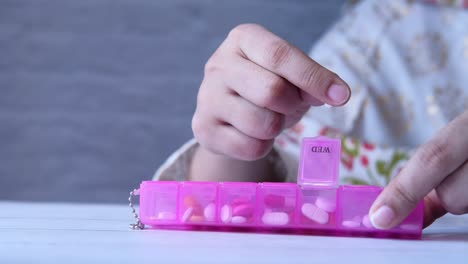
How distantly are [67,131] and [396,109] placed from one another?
0.90m

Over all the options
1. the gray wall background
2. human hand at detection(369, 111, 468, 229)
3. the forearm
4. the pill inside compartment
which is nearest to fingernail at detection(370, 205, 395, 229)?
human hand at detection(369, 111, 468, 229)

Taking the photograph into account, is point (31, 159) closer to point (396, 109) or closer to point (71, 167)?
point (71, 167)

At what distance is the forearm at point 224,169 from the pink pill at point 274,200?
44cm

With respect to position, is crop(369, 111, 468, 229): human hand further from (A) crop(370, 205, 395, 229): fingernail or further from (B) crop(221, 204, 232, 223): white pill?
(B) crop(221, 204, 232, 223): white pill

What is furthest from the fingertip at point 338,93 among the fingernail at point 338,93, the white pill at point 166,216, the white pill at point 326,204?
the white pill at point 166,216

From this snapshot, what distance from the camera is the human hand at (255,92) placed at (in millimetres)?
738

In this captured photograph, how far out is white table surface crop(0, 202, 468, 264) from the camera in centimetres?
50

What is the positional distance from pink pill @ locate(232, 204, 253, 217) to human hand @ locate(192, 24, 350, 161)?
148 mm

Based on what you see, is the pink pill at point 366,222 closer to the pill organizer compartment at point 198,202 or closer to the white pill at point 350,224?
the white pill at point 350,224

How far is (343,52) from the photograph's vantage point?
1623 millimetres

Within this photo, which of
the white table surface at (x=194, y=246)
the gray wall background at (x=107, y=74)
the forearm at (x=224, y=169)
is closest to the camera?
the white table surface at (x=194, y=246)

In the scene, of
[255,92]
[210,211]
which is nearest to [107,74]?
[255,92]

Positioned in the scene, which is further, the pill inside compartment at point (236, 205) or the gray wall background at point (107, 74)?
the gray wall background at point (107, 74)

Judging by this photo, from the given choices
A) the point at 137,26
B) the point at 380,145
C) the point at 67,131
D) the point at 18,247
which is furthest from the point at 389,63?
the point at 18,247
